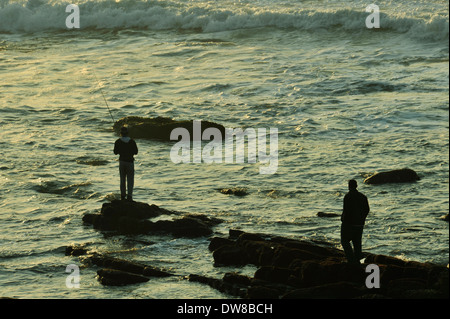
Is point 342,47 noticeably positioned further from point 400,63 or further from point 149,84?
point 149,84

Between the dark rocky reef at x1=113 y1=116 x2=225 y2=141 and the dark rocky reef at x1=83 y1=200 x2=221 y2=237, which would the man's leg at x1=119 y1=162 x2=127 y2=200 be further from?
the dark rocky reef at x1=113 y1=116 x2=225 y2=141

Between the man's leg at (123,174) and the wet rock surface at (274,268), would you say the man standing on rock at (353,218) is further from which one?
the man's leg at (123,174)

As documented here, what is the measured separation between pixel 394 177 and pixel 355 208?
5788 mm

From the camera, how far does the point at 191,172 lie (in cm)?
1880

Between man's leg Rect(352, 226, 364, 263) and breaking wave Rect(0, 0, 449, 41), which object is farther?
breaking wave Rect(0, 0, 449, 41)

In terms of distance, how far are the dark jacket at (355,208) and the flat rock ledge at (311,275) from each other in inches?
21.0

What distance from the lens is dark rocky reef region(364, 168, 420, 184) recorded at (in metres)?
17.1

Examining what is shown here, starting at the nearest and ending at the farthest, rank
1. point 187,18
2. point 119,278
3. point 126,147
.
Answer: point 119,278, point 126,147, point 187,18

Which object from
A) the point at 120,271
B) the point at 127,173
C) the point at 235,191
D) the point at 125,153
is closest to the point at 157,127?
the point at 235,191

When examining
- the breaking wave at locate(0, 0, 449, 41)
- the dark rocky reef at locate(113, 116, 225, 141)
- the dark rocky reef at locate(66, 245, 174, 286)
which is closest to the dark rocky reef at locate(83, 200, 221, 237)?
the dark rocky reef at locate(66, 245, 174, 286)

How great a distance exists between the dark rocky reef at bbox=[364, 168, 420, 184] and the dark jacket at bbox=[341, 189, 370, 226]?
563 cm

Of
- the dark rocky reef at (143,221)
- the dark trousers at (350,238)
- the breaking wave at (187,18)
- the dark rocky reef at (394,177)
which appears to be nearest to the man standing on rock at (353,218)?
the dark trousers at (350,238)

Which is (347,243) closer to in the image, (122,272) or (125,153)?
(122,272)

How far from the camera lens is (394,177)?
56.3ft
